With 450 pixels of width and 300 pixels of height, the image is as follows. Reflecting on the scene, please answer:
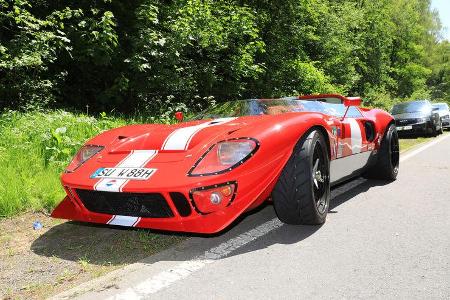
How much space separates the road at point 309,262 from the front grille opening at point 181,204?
32 cm

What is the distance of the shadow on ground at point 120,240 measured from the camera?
10.0 ft

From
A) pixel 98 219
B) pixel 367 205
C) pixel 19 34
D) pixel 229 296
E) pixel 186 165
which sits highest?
pixel 19 34

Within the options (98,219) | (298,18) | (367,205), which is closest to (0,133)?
(98,219)

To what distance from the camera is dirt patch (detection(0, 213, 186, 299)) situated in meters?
2.61

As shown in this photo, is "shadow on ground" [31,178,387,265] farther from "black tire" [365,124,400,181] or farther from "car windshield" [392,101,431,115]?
"car windshield" [392,101,431,115]

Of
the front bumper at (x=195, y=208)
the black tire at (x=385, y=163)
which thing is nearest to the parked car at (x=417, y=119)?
the black tire at (x=385, y=163)

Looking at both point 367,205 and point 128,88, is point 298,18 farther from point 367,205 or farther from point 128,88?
point 367,205

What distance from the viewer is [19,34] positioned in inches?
289

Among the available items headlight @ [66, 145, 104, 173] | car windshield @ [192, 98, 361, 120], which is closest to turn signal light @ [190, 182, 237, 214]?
headlight @ [66, 145, 104, 173]

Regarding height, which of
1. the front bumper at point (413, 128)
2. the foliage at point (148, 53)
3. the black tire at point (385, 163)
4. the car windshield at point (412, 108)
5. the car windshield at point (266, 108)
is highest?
the foliage at point (148, 53)

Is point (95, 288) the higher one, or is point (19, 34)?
point (19, 34)

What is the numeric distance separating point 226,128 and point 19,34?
17.8 feet

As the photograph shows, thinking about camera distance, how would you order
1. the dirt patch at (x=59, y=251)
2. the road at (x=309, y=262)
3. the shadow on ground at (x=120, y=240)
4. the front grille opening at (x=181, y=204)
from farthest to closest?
the shadow on ground at (x=120, y=240) < the front grille opening at (x=181, y=204) < the dirt patch at (x=59, y=251) < the road at (x=309, y=262)

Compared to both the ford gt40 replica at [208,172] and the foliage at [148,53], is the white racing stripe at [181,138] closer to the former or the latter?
the ford gt40 replica at [208,172]
